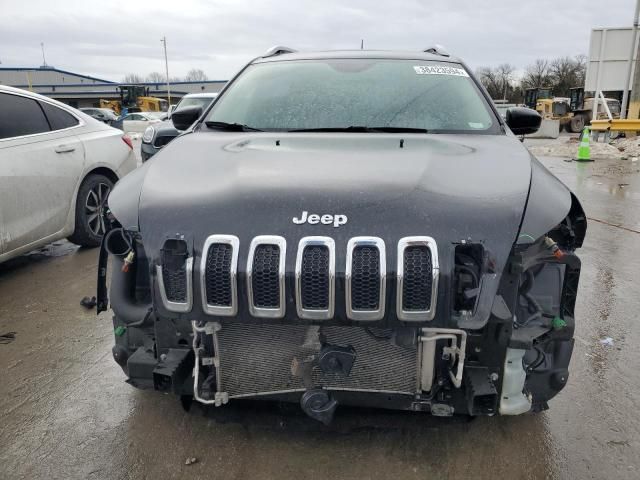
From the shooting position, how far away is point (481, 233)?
2.04 m

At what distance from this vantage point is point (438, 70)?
3602mm

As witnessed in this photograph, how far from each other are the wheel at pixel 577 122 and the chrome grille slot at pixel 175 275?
35472 mm

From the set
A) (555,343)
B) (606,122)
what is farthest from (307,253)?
(606,122)

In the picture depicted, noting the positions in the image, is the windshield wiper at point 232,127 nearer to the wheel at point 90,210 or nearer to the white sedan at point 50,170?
the white sedan at point 50,170

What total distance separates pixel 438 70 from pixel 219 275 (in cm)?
233

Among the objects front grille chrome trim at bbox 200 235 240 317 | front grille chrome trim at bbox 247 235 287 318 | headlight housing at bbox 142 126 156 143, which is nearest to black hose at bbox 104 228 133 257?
front grille chrome trim at bbox 200 235 240 317

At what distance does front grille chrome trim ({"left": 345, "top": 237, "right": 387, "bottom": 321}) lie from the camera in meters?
1.91

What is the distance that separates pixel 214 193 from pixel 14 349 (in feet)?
6.99

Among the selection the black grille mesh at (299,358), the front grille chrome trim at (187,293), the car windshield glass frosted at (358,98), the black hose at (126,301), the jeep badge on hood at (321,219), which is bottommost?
the black grille mesh at (299,358)

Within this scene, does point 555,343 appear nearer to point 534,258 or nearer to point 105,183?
point 534,258

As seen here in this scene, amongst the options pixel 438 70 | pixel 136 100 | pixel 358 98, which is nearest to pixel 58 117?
pixel 358 98

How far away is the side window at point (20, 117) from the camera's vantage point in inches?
182

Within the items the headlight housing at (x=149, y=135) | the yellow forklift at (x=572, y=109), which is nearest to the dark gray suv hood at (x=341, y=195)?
the headlight housing at (x=149, y=135)

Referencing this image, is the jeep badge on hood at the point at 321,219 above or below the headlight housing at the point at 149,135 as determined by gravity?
above
